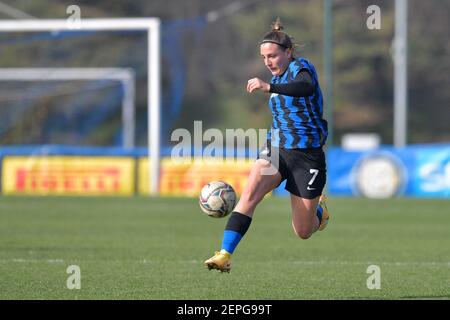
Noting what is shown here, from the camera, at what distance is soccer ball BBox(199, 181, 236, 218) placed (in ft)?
29.1

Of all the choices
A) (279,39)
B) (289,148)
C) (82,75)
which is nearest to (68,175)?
(82,75)

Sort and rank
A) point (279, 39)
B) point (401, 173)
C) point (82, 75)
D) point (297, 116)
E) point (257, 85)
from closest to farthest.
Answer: point (257, 85) → point (279, 39) → point (297, 116) → point (401, 173) → point (82, 75)

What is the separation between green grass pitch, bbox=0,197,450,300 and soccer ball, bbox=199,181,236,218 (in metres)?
0.68

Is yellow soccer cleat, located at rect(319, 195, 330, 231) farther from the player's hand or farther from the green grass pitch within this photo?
the player's hand

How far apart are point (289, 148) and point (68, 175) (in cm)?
1889

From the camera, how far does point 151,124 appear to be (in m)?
25.6

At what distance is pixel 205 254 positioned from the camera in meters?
12.0

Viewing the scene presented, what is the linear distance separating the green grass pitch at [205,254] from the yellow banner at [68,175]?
5.63 m

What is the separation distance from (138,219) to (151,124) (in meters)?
7.88

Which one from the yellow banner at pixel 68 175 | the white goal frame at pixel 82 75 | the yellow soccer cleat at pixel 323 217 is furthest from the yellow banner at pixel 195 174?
the yellow soccer cleat at pixel 323 217

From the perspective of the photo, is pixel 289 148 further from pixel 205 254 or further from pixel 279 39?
pixel 205 254

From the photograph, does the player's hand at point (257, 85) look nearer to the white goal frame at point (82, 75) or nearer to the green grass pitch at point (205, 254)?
the green grass pitch at point (205, 254)

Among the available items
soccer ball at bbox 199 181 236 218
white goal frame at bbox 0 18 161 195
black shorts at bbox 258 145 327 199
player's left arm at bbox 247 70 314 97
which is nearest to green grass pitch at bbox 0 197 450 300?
soccer ball at bbox 199 181 236 218

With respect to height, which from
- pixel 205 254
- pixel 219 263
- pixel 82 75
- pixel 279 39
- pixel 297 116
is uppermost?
pixel 82 75
